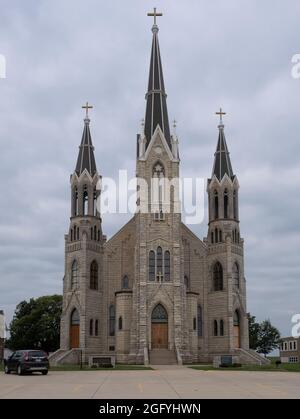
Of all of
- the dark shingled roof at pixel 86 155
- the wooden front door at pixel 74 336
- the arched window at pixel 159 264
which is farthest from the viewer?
the dark shingled roof at pixel 86 155

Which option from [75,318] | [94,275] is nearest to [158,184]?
[94,275]

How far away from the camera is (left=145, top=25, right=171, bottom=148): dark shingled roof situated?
220 feet

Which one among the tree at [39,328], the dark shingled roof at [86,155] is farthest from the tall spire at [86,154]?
the tree at [39,328]

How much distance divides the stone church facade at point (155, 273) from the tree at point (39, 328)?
20.4 m

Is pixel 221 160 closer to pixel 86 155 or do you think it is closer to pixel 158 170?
pixel 158 170

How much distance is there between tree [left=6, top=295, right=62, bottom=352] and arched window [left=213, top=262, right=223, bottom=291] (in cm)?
2680

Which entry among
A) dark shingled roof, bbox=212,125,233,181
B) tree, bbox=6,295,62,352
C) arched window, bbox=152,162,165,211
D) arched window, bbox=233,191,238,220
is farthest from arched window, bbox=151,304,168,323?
tree, bbox=6,295,62,352

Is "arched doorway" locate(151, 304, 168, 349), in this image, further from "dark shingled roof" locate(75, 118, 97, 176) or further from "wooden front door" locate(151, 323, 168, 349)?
"dark shingled roof" locate(75, 118, 97, 176)

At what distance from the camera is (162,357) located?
57875mm

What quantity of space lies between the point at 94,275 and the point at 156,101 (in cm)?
1955

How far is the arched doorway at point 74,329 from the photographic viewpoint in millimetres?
62531

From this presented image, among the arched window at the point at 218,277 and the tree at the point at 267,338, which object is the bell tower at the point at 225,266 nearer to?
the arched window at the point at 218,277

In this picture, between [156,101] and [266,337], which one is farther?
[266,337]
